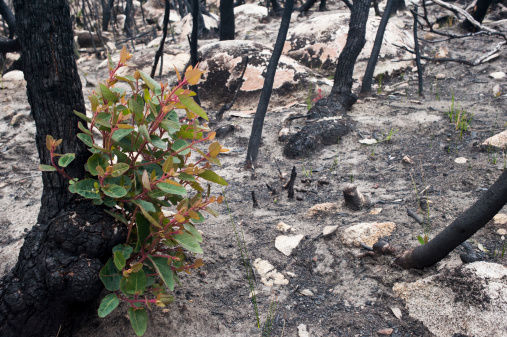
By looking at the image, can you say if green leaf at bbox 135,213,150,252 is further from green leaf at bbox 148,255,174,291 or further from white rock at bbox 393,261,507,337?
white rock at bbox 393,261,507,337

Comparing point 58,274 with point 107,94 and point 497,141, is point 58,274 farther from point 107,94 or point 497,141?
point 497,141

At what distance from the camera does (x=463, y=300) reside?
1.66 m

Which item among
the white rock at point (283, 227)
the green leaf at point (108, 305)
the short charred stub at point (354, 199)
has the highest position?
the green leaf at point (108, 305)

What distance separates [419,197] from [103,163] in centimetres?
214

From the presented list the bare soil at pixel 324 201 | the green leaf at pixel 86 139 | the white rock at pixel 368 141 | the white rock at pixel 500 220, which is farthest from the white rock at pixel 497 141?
the green leaf at pixel 86 139

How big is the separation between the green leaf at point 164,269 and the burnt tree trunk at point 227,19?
6.77m

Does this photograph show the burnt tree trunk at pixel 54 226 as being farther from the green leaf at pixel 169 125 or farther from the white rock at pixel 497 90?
the white rock at pixel 497 90

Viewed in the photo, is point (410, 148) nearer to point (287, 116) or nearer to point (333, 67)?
point (287, 116)

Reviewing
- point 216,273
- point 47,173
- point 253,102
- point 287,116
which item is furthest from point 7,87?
point 216,273

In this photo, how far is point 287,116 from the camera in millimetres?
4766

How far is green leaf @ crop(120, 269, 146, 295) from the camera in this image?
4.61ft

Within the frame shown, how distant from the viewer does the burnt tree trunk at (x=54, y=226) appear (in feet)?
4.99

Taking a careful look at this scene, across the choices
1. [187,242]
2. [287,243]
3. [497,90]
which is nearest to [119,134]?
[187,242]

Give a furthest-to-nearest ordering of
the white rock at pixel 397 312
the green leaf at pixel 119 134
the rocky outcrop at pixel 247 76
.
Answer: the rocky outcrop at pixel 247 76 → the white rock at pixel 397 312 → the green leaf at pixel 119 134
